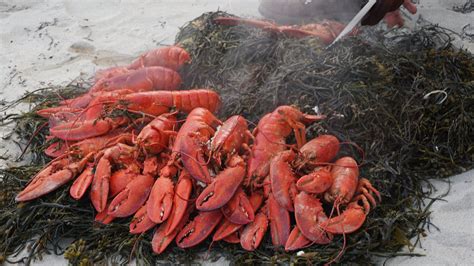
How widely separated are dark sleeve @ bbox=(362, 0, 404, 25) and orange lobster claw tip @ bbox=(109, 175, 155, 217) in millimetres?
2601

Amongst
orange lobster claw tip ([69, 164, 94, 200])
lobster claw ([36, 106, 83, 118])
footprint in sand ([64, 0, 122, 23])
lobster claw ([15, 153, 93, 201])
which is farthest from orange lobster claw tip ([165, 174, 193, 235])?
footprint in sand ([64, 0, 122, 23])

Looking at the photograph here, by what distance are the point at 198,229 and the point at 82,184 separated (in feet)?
3.06

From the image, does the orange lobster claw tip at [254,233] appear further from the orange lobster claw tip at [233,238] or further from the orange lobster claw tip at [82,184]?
the orange lobster claw tip at [82,184]

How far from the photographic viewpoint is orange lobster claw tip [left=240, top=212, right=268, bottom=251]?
2.77m

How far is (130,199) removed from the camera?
303 cm

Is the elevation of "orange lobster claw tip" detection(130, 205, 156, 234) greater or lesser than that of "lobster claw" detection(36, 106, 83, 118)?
lesser

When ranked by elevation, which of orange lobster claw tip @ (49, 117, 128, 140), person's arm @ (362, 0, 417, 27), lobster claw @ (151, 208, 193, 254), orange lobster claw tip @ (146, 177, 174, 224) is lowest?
lobster claw @ (151, 208, 193, 254)

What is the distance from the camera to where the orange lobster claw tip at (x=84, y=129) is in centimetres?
354

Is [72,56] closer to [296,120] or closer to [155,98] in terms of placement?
[155,98]

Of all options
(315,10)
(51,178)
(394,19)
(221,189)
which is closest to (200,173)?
(221,189)

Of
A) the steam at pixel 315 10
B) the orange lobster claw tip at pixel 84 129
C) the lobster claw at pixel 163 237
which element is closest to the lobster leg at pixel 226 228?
the lobster claw at pixel 163 237

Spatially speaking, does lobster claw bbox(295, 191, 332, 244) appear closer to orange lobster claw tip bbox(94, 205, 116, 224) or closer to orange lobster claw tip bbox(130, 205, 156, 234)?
orange lobster claw tip bbox(130, 205, 156, 234)

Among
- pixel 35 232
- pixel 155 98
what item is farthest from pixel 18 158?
pixel 155 98

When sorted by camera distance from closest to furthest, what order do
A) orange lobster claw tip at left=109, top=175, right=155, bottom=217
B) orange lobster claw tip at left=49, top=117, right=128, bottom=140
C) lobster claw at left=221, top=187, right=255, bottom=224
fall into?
lobster claw at left=221, top=187, right=255, bottom=224 < orange lobster claw tip at left=109, top=175, right=155, bottom=217 < orange lobster claw tip at left=49, top=117, right=128, bottom=140
